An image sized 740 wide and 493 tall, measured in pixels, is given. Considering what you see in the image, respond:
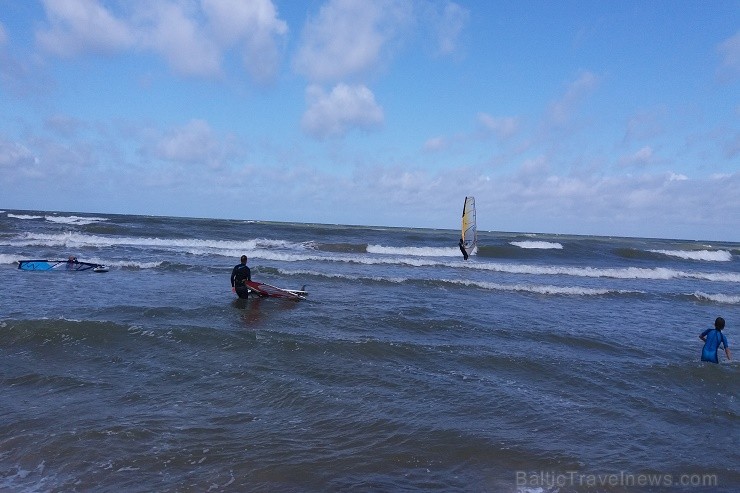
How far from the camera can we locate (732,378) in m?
7.99

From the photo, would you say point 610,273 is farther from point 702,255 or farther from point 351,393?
point 351,393

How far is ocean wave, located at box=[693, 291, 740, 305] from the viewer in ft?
55.2

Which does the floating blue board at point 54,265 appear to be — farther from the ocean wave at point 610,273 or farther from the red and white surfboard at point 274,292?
the ocean wave at point 610,273

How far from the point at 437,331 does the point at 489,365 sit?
2.37 metres

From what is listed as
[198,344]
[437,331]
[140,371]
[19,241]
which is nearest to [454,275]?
[437,331]

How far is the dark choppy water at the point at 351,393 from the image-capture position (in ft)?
14.9

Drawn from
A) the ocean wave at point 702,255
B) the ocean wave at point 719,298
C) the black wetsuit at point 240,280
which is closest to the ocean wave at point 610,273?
the ocean wave at point 719,298

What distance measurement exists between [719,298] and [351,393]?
16507mm

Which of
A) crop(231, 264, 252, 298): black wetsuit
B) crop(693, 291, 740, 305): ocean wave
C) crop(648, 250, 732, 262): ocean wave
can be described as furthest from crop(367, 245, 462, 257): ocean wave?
crop(231, 264, 252, 298): black wetsuit

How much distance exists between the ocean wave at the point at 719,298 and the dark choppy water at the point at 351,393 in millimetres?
3003

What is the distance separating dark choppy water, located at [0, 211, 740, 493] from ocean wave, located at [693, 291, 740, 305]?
9.85 ft

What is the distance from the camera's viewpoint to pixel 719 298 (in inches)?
676

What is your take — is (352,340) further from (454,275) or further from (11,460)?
(454,275)

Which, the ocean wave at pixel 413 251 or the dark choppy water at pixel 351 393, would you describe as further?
the ocean wave at pixel 413 251
